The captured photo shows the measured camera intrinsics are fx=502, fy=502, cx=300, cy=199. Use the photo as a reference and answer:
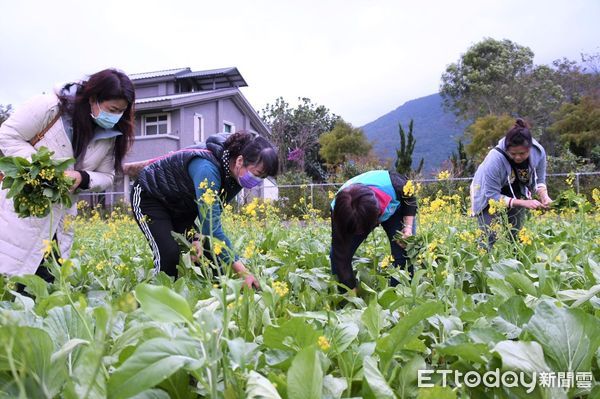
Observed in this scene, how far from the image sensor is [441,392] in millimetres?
895

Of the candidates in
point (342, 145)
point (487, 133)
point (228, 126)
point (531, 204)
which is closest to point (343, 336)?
point (531, 204)

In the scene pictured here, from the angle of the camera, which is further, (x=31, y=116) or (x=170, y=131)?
(x=170, y=131)

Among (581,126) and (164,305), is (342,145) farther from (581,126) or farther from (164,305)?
(164,305)

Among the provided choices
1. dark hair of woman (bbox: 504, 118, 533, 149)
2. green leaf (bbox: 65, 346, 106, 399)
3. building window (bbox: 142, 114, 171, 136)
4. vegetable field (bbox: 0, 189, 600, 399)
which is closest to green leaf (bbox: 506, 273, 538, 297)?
vegetable field (bbox: 0, 189, 600, 399)

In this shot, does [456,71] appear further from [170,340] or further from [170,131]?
[170,340]

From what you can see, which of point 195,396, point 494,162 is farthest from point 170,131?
point 195,396

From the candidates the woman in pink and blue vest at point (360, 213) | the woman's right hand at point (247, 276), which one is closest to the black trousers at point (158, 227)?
the woman's right hand at point (247, 276)

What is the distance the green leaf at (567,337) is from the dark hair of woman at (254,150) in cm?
166

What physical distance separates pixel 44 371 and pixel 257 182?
1.90 meters

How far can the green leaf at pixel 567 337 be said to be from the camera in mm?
1025

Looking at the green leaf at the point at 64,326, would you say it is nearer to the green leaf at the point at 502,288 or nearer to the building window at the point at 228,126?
the green leaf at the point at 502,288

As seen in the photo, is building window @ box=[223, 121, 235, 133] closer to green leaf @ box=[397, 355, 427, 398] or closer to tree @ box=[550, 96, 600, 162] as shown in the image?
tree @ box=[550, 96, 600, 162]

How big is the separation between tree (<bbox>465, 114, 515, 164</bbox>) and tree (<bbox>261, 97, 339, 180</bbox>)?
9.06 metres

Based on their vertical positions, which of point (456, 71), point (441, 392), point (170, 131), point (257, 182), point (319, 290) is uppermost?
point (456, 71)
